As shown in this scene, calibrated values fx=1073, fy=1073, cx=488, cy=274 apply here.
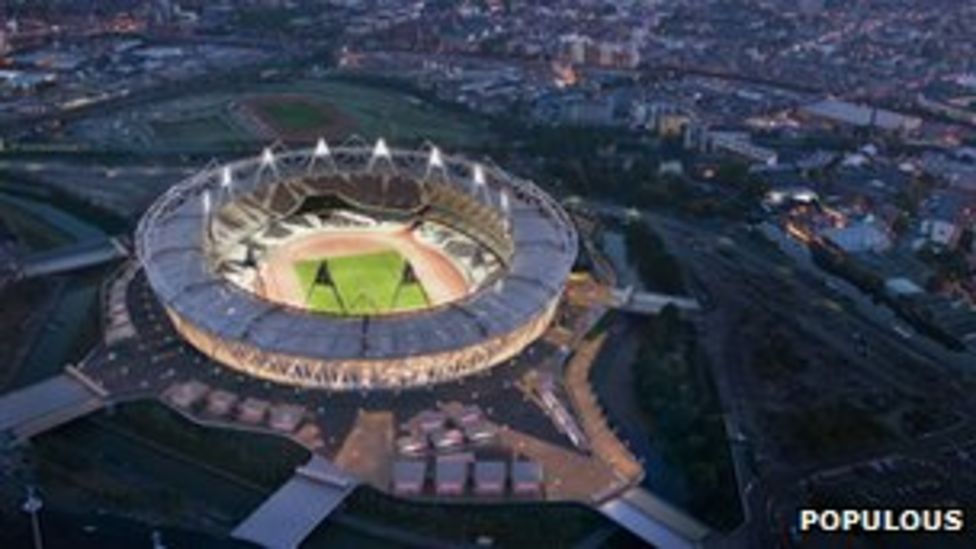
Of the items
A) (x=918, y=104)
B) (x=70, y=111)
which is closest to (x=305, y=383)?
(x=70, y=111)

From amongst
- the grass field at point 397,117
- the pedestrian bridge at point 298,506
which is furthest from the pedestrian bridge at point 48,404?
the grass field at point 397,117

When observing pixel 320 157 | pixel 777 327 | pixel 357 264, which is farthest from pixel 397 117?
pixel 777 327

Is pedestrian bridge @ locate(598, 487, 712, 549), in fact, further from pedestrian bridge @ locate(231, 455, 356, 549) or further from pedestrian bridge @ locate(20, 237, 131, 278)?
pedestrian bridge @ locate(20, 237, 131, 278)

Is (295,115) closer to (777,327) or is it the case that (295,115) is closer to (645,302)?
(645,302)

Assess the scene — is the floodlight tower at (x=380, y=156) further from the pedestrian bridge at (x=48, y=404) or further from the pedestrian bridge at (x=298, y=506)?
the pedestrian bridge at (x=298, y=506)

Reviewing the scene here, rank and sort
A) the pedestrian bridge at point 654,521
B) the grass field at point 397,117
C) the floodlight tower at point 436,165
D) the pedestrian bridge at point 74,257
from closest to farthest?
the pedestrian bridge at point 654,521 < the pedestrian bridge at point 74,257 < the floodlight tower at point 436,165 < the grass field at point 397,117

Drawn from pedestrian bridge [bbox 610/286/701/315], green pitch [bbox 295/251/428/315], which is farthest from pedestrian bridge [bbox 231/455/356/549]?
pedestrian bridge [bbox 610/286/701/315]
